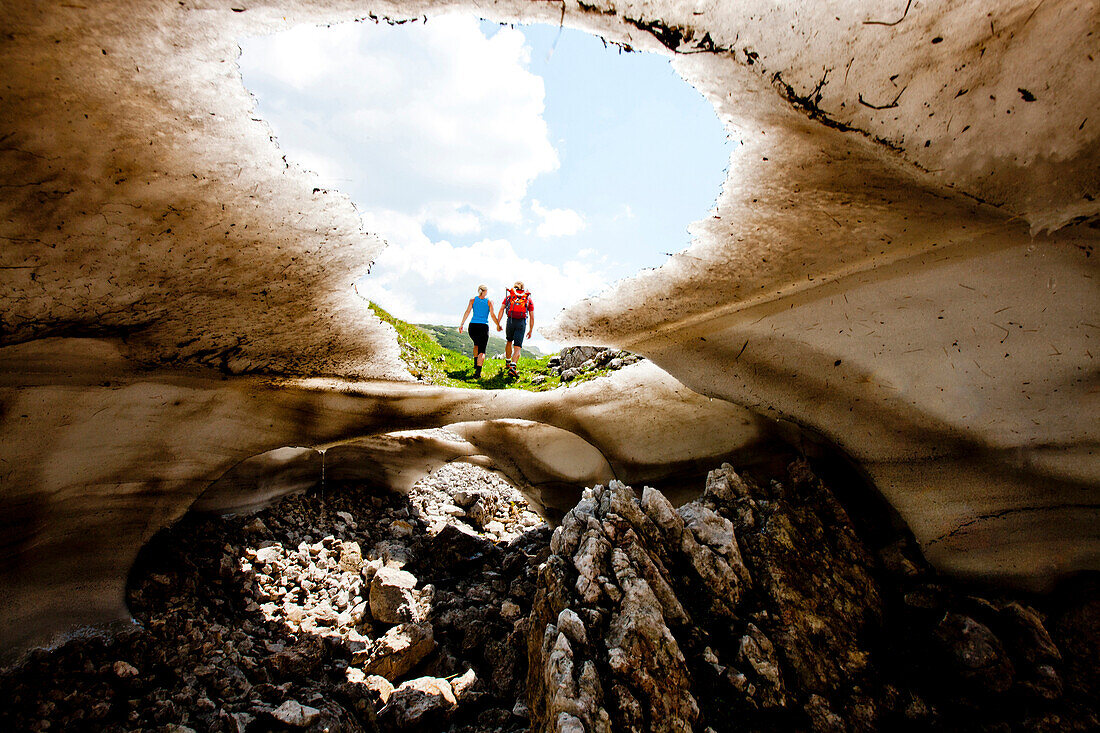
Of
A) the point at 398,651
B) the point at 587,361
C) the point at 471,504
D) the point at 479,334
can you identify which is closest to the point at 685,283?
the point at 587,361

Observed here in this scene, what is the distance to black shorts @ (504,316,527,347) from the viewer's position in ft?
25.5

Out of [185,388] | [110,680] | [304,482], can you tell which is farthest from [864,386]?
[304,482]

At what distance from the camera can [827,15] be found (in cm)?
233

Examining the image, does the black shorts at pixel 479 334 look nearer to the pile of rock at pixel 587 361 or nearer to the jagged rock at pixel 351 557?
the pile of rock at pixel 587 361

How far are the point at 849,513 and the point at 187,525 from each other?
375 inches

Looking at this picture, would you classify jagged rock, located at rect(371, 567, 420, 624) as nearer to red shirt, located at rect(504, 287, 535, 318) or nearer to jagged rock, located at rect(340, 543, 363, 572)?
jagged rock, located at rect(340, 543, 363, 572)

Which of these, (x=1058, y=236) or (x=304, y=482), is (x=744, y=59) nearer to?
(x=1058, y=236)

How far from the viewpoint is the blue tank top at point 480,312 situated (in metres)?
7.66

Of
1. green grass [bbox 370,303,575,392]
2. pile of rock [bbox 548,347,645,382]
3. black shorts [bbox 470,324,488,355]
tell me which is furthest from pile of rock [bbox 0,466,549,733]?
black shorts [bbox 470,324,488,355]

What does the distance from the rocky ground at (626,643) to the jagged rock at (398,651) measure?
2 cm

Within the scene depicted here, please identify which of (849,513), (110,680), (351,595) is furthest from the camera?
(351,595)

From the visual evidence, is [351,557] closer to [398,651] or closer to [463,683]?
[398,651]

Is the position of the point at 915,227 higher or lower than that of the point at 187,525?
higher

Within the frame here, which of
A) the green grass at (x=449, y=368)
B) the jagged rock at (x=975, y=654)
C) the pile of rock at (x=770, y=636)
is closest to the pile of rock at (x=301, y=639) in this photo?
the pile of rock at (x=770, y=636)
